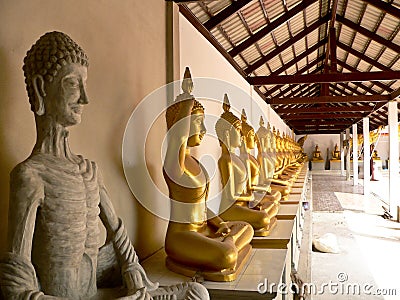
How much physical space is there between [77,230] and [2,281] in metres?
0.26

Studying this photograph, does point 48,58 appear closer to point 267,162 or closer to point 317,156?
point 267,162

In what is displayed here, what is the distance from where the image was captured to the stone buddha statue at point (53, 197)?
47.9 inches

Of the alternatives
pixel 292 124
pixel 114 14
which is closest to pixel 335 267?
pixel 114 14

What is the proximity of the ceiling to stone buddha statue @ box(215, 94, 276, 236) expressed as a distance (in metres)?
1.08

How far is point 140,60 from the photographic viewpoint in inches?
104

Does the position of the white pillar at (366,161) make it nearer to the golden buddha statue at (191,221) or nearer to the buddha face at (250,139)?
the buddha face at (250,139)

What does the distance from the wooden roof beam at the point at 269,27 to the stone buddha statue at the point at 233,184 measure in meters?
3.20

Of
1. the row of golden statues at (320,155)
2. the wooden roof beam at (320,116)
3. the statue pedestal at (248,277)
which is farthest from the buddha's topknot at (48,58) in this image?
the row of golden statues at (320,155)

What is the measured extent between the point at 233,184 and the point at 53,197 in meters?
1.76

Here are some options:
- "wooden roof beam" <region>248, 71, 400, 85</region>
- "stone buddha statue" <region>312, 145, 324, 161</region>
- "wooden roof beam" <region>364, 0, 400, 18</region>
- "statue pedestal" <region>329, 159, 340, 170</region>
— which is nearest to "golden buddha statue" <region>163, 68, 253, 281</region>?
"wooden roof beam" <region>364, 0, 400, 18</region>

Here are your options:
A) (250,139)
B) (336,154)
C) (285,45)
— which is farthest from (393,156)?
(336,154)

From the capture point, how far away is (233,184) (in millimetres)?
2922

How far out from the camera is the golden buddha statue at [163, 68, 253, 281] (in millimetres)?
2008

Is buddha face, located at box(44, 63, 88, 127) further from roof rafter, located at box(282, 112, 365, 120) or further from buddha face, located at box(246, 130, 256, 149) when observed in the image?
roof rafter, located at box(282, 112, 365, 120)
